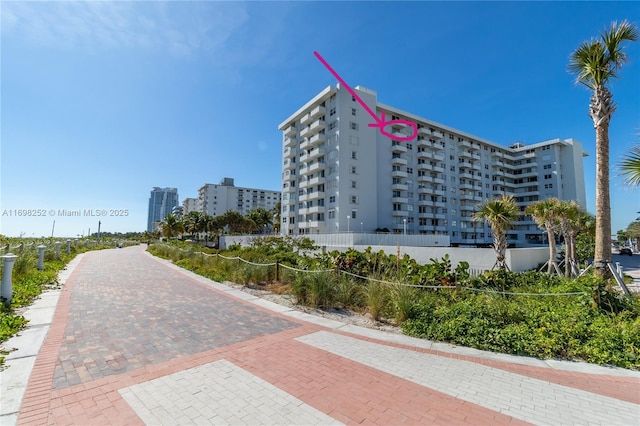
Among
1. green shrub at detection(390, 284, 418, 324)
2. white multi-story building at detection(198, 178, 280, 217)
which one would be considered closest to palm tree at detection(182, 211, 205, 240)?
white multi-story building at detection(198, 178, 280, 217)

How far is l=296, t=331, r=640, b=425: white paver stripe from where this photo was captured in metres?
3.37

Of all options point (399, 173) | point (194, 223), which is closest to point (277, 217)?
point (194, 223)

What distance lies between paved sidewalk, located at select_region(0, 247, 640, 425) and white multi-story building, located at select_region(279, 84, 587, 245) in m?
34.6

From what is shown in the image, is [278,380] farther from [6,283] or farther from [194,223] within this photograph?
[194,223]

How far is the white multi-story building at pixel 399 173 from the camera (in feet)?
143

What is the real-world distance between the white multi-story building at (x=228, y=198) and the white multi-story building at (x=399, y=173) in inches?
2656

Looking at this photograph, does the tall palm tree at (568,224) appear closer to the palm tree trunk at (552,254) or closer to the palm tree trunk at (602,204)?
the palm tree trunk at (552,254)

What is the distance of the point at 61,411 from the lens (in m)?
3.36

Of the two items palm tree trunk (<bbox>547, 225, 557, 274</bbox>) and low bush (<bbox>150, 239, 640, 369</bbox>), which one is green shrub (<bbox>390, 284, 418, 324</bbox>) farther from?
palm tree trunk (<bbox>547, 225, 557, 274</bbox>)

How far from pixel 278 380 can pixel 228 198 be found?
11843 centimetres

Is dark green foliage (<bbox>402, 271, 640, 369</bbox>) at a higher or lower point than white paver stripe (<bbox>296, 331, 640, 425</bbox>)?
higher

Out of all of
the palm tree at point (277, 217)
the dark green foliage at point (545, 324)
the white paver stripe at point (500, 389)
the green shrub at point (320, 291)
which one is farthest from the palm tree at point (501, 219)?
the palm tree at point (277, 217)

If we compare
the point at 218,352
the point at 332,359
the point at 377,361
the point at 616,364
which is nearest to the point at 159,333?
the point at 218,352

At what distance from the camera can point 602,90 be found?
30.2ft
